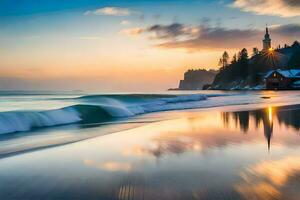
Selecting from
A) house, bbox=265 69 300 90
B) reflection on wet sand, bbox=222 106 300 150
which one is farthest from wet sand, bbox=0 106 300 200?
house, bbox=265 69 300 90

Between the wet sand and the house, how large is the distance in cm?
9313

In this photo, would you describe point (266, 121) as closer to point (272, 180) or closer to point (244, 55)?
Result: point (272, 180)

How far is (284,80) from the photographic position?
9444 cm

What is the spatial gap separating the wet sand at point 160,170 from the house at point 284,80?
9313 cm

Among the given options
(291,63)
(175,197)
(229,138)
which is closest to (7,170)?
(175,197)

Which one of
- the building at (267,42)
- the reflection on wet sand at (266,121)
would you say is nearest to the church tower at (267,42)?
the building at (267,42)

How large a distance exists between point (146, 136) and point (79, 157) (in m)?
3.12

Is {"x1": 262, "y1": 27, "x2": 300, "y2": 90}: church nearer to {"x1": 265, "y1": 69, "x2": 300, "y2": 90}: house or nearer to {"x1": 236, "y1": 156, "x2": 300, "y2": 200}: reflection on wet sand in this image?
{"x1": 265, "y1": 69, "x2": 300, "y2": 90}: house

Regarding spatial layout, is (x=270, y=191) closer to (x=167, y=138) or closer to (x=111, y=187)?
(x=111, y=187)

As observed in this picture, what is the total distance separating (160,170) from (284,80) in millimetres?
97822

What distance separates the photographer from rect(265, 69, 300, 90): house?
9369cm

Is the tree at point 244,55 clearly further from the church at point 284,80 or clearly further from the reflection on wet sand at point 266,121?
the reflection on wet sand at point 266,121

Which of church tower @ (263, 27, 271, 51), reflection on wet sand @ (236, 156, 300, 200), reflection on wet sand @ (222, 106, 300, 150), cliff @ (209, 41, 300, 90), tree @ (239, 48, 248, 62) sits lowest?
reflection on wet sand @ (222, 106, 300, 150)

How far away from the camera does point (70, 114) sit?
15.5 metres
